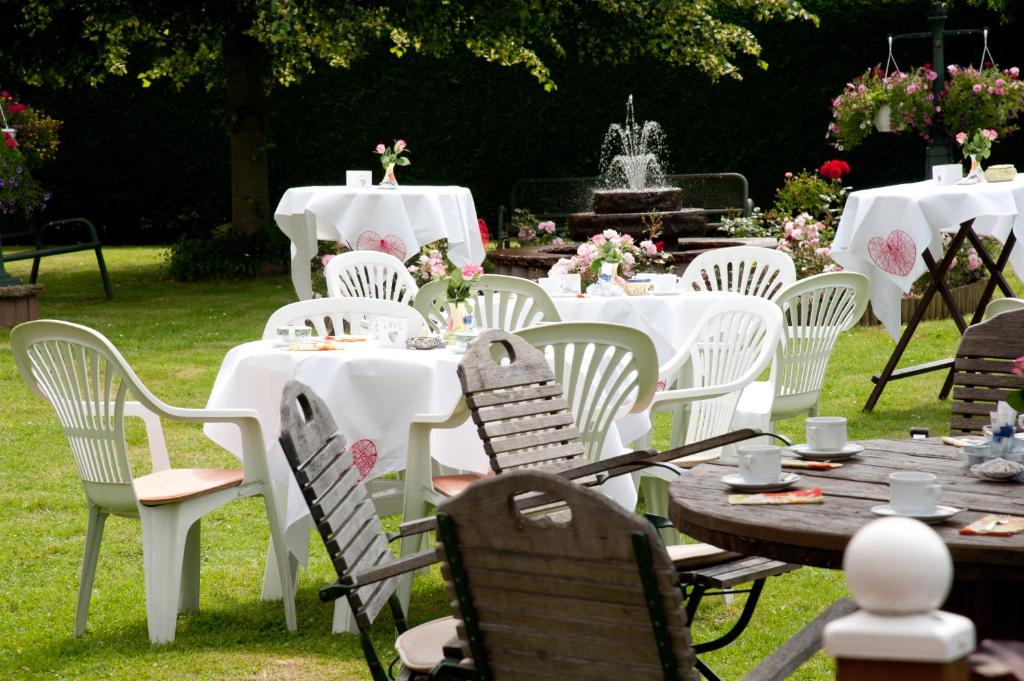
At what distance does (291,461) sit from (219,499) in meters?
1.51

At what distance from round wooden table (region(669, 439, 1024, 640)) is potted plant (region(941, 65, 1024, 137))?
21.7 ft

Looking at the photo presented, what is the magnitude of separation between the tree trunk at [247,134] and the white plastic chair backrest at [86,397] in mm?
10229

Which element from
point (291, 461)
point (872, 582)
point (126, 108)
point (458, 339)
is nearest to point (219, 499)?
point (458, 339)

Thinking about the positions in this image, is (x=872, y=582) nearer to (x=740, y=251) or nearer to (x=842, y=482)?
(x=842, y=482)

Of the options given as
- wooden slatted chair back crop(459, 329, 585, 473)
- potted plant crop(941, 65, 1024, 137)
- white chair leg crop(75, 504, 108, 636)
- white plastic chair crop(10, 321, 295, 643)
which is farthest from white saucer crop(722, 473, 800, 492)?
potted plant crop(941, 65, 1024, 137)

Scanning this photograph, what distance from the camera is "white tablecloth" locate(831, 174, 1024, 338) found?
6.85 metres

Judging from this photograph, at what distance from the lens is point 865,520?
2402mm

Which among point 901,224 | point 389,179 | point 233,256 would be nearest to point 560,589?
point 901,224

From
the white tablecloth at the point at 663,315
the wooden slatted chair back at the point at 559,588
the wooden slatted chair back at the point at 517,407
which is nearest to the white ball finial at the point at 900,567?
the wooden slatted chair back at the point at 559,588

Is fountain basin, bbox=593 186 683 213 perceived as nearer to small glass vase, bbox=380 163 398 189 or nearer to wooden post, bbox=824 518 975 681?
small glass vase, bbox=380 163 398 189

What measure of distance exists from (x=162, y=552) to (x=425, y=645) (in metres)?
1.48

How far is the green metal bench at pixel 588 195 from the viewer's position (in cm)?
1441

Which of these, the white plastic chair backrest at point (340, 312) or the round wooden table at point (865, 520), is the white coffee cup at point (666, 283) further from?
the round wooden table at point (865, 520)

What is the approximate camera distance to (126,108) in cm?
1786
